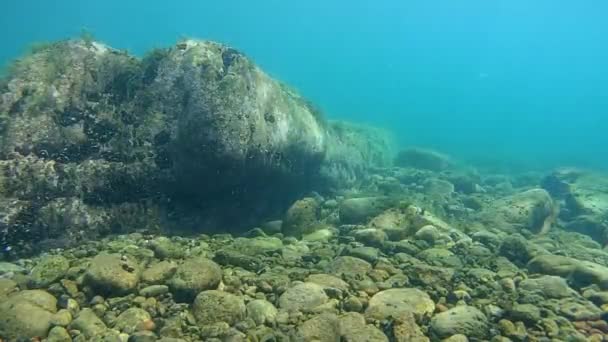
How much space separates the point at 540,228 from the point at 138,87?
12641 mm

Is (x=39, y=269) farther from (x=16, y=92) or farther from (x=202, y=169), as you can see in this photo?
(x=16, y=92)

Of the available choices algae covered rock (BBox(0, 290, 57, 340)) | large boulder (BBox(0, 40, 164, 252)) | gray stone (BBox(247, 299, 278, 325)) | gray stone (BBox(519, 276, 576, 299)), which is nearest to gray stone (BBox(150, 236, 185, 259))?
algae covered rock (BBox(0, 290, 57, 340))

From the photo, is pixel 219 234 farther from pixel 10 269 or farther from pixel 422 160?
pixel 422 160

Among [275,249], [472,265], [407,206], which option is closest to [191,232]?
[275,249]

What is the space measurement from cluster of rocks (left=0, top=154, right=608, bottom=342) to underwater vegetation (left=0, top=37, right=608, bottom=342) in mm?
32

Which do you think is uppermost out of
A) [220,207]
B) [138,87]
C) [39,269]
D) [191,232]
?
[138,87]

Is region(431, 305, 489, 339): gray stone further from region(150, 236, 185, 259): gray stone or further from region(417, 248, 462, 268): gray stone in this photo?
region(150, 236, 185, 259): gray stone

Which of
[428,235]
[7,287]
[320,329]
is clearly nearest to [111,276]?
[7,287]

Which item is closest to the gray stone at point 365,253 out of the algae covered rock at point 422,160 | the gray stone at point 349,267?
the gray stone at point 349,267

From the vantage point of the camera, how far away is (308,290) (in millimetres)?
7062

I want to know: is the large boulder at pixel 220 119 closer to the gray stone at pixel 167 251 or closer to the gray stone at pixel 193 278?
the gray stone at pixel 167 251

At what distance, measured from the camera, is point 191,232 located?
35.5 ft

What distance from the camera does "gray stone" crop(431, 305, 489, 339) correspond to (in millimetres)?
6371

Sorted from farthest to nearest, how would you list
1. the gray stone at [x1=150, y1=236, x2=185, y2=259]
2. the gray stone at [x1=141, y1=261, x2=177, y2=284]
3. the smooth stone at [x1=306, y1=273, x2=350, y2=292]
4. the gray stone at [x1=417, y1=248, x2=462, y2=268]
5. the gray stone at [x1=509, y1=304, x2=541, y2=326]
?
the gray stone at [x1=417, y1=248, x2=462, y2=268], the gray stone at [x1=150, y1=236, x2=185, y2=259], the smooth stone at [x1=306, y1=273, x2=350, y2=292], the gray stone at [x1=141, y1=261, x2=177, y2=284], the gray stone at [x1=509, y1=304, x2=541, y2=326]
